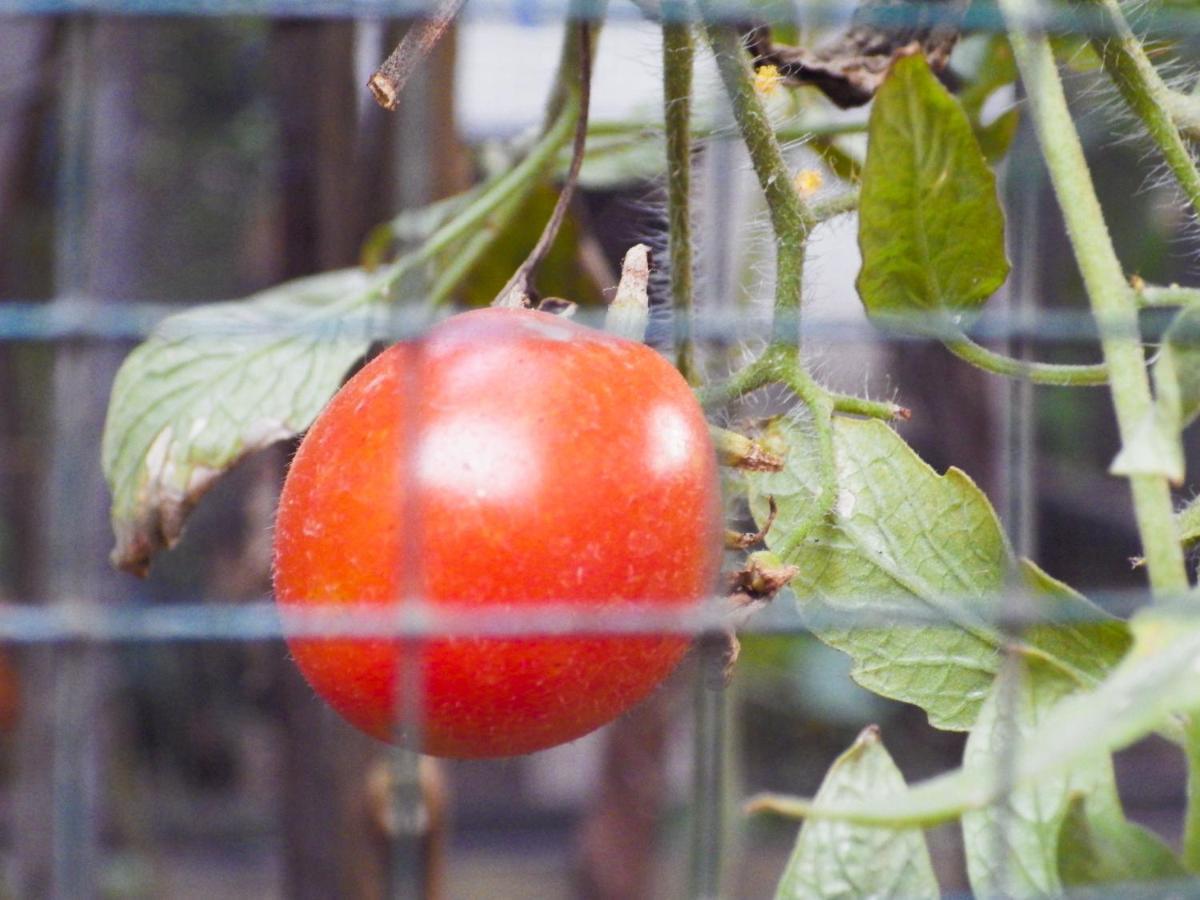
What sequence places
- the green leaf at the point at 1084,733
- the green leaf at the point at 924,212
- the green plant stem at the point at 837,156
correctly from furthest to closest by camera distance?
the green plant stem at the point at 837,156 → the green leaf at the point at 924,212 → the green leaf at the point at 1084,733

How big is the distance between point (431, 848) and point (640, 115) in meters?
0.40

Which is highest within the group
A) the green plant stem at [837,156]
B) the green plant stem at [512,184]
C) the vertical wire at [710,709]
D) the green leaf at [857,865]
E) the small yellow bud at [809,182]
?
the green plant stem at [837,156]

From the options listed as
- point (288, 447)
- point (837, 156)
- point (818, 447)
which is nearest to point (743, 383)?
point (818, 447)

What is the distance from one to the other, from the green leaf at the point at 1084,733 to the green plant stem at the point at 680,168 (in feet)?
0.48

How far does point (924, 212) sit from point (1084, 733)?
167 mm

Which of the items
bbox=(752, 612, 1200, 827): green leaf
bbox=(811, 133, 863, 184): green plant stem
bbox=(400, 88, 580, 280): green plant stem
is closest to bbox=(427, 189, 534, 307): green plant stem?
bbox=(400, 88, 580, 280): green plant stem

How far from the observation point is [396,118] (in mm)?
827

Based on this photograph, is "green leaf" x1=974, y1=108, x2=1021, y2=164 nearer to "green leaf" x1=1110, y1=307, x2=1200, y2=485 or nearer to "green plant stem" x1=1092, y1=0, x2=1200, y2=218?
"green plant stem" x1=1092, y1=0, x2=1200, y2=218

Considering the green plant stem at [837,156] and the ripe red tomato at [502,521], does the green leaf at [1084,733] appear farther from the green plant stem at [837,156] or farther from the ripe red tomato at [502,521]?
the green plant stem at [837,156]

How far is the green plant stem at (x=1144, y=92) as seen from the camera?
0.35 meters

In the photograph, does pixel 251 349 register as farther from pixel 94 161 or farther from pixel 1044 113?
pixel 94 161

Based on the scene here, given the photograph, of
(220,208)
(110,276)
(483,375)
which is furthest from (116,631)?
(220,208)

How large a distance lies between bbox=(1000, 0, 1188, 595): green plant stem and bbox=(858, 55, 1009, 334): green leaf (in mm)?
22

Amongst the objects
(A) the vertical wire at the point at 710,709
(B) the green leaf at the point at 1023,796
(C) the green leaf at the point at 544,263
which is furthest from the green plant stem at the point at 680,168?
(C) the green leaf at the point at 544,263
